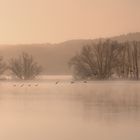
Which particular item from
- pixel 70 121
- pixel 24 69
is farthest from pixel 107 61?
pixel 70 121

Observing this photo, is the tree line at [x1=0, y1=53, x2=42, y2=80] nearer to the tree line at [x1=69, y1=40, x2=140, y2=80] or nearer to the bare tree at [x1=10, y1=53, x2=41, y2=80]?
the bare tree at [x1=10, y1=53, x2=41, y2=80]

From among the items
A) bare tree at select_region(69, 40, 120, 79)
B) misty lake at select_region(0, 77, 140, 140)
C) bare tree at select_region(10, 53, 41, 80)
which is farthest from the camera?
bare tree at select_region(10, 53, 41, 80)

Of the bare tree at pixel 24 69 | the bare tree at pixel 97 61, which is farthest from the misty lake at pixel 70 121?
the bare tree at pixel 24 69

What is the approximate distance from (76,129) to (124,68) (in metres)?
23.0

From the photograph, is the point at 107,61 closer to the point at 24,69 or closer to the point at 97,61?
the point at 97,61

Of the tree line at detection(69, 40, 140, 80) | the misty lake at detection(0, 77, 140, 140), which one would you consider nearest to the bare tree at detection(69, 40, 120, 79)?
the tree line at detection(69, 40, 140, 80)

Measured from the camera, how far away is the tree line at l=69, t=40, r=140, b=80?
1104 inches

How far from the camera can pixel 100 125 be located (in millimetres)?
6426

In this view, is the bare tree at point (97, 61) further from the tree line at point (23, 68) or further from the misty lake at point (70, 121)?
the misty lake at point (70, 121)

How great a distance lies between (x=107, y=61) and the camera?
28.9m

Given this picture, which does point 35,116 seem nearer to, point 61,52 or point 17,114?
point 17,114

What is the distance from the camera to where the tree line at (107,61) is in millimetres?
28031

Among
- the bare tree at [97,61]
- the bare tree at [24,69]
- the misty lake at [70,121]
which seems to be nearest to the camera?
the misty lake at [70,121]

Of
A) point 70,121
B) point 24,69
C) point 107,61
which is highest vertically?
point 107,61
